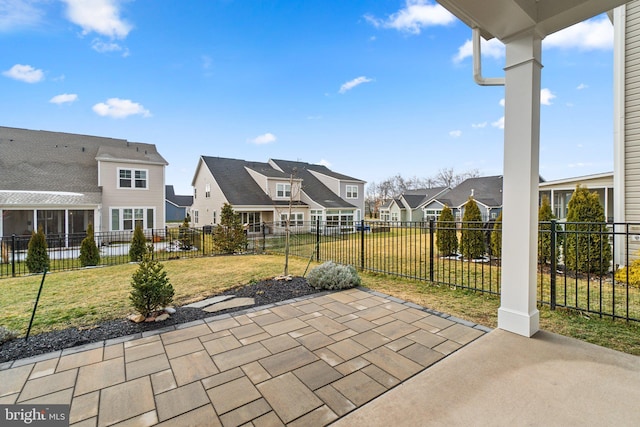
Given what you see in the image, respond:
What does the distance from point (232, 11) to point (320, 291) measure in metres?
8.25

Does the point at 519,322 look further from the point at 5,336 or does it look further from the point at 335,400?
the point at 5,336

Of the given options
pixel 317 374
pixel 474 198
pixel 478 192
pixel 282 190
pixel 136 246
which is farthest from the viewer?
pixel 478 192

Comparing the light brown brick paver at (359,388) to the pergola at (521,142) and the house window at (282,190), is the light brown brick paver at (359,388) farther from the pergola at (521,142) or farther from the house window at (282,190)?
the house window at (282,190)

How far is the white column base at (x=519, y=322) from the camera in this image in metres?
2.81

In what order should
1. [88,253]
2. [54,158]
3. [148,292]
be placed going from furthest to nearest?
[54,158] < [88,253] < [148,292]

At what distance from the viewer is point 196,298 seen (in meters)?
4.37

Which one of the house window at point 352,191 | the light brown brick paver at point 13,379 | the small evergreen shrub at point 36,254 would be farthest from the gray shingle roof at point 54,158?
the light brown brick paver at point 13,379

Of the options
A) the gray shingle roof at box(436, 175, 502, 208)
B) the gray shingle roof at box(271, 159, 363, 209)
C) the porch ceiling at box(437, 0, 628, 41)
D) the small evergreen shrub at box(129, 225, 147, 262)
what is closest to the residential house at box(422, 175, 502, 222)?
the gray shingle roof at box(436, 175, 502, 208)

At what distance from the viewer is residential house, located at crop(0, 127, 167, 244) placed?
13.8 meters

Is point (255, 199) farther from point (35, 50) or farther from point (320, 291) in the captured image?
point (320, 291)

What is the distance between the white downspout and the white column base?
2470 millimetres

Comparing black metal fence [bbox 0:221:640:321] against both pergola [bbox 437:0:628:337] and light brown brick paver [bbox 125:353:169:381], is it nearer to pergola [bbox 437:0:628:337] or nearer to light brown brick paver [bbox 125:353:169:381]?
pergola [bbox 437:0:628:337]

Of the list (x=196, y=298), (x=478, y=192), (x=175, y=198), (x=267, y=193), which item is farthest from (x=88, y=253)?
(x=175, y=198)

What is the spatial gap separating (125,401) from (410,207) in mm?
30862
